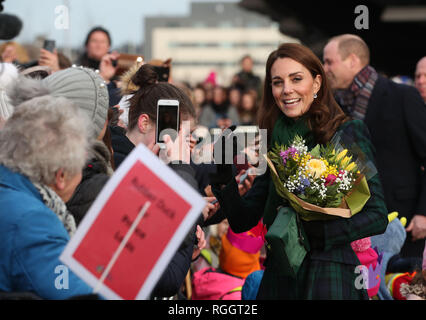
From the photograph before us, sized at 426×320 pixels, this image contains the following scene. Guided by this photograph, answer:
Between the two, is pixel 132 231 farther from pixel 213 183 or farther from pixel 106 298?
pixel 213 183

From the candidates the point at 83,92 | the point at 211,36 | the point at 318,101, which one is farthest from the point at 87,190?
the point at 211,36

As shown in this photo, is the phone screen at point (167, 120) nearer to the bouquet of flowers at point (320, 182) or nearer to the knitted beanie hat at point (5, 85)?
the bouquet of flowers at point (320, 182)

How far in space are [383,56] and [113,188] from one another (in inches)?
778

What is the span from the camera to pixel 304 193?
3402 millimetres

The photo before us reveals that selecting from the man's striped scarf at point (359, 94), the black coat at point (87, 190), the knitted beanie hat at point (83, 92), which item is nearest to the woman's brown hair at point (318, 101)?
the knitted beanie hat at point (83, 92)

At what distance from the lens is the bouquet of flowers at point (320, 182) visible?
132 inches

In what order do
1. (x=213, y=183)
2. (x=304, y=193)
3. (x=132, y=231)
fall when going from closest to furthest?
(x=132, y=231), (x=304, y=193), (x=213, y=183)

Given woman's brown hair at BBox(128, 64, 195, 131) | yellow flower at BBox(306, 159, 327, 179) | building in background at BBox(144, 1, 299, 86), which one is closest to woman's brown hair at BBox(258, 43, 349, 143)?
yellow flower at BBox(306, 159, 327, 179)

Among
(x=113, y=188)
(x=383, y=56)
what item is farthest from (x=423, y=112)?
(x=383, y=56)

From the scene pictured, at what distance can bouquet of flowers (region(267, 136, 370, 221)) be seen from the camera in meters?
3.35

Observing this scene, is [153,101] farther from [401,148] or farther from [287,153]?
[401,148]

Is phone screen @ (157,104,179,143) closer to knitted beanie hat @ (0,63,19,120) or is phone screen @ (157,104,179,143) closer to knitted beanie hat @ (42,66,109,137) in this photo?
knitted beanie hat @ (42,66,109,137)

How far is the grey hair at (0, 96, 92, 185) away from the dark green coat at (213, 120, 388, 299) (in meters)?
1.33

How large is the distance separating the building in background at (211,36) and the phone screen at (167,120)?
11511 cm
